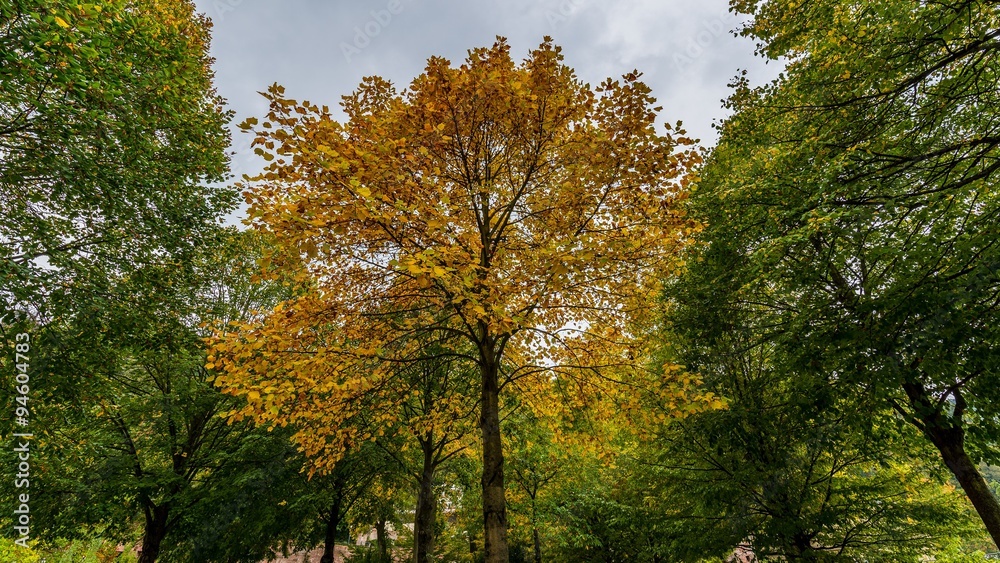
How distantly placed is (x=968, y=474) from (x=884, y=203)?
580 centimetres

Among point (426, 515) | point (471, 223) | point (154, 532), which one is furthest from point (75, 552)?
point (471, 223)

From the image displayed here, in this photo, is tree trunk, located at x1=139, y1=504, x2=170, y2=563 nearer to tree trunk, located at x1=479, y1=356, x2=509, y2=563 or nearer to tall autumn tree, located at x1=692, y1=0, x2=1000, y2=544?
tree trunk, located at x1=479, y1=356, x2=509, y2=563

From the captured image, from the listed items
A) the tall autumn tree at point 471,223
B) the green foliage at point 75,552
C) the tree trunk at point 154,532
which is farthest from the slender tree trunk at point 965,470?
the green foliage at point 75,552

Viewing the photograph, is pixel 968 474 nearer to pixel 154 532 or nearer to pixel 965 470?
pixel 965 470

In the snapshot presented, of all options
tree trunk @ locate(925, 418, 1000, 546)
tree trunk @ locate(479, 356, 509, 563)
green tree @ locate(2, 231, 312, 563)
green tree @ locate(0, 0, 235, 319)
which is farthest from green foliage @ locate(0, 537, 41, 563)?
tree trunk @ locate(925, 418, 1000, 546)

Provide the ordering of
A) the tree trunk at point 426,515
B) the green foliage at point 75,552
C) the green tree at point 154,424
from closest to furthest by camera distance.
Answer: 1. the green tree at point 154,424
2. the tree trunk at point 426,515
3. the green foliage at point 75,552

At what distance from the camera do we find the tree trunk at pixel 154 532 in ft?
33.4

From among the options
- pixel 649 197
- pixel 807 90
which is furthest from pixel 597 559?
pixel 807 90

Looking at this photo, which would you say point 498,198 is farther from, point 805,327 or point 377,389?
point 805,327

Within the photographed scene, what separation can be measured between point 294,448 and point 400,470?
3.34 m

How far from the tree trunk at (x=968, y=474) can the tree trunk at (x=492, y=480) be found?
6872 mm

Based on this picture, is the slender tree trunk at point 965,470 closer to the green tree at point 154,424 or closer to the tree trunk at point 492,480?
the tree trunk at point 492,480

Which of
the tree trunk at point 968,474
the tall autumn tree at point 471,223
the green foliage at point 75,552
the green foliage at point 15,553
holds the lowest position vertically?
the green foliage at point 75,552

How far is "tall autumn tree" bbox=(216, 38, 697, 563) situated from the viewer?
155 inches
